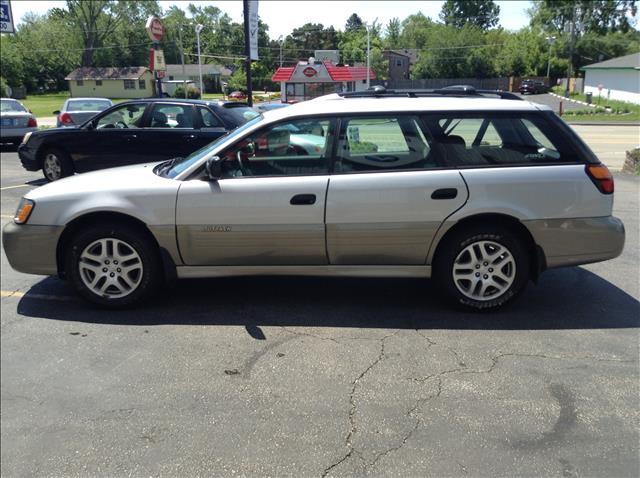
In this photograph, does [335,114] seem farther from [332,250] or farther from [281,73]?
[281,73]

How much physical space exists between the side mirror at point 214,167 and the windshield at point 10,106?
1614cm

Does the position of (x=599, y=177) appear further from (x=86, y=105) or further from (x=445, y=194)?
(x=86, y=105)

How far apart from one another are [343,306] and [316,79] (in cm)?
3536

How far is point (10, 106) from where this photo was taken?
17.6m

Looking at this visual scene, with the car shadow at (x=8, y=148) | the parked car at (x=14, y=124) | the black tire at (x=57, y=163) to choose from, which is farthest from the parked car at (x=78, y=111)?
the black tire at (x=57, y=163)

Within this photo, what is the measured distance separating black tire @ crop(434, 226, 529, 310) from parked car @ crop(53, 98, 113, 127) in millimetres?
13460

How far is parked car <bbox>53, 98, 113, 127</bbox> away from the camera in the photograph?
613 inches

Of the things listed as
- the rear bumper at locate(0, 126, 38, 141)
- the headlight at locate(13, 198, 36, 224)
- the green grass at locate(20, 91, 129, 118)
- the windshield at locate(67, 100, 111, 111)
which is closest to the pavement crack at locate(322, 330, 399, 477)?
the headlight at locate(13, 198, 36, 224)

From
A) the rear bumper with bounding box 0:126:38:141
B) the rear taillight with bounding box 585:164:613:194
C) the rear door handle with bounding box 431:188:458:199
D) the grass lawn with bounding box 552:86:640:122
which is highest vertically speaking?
the rear taillight with bounding box 585:164:613:194

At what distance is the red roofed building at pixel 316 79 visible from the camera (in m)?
37.7

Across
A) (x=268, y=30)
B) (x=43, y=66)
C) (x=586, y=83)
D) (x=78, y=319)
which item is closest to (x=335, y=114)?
(x=78, y=319)

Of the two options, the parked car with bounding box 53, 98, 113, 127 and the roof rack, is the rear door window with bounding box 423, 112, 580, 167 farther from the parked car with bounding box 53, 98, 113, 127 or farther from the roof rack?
the parked car with bounding box 53, 98, 113, 127

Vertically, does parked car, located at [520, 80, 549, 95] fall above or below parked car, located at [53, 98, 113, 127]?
above

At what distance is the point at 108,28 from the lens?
3484 inches
